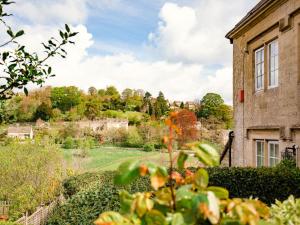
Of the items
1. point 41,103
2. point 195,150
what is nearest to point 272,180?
point 195,150

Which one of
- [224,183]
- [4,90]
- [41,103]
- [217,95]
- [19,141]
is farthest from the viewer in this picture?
[41,103]

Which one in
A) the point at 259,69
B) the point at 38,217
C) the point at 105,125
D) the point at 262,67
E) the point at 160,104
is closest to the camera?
the point at 262,67

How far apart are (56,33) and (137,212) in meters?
2.73

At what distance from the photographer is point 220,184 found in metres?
11.4

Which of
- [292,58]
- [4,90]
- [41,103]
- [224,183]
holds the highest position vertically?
[41,103]

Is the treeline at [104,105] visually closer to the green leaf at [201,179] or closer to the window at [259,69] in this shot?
the window at [259,69]

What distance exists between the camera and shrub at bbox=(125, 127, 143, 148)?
196 feet

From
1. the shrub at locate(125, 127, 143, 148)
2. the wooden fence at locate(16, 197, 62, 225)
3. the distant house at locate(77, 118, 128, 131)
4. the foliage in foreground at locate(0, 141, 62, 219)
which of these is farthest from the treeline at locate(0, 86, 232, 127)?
the wooden fence at locate(16, 197, 62, 225)

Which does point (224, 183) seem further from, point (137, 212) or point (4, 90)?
point (137, 212)

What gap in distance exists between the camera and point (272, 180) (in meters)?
10.4

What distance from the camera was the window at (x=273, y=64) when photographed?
44.8 ft

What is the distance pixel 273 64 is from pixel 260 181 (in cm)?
487

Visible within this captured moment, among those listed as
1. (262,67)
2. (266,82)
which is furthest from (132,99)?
(266,82)

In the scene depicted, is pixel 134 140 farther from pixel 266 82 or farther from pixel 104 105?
pixel 266 82
